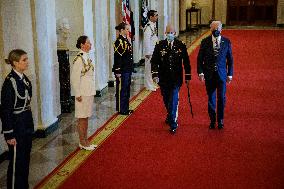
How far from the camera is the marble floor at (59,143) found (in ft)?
20.2

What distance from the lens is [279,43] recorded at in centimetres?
1892

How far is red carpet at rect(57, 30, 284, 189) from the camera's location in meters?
5.71

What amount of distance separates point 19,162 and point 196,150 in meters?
2.75

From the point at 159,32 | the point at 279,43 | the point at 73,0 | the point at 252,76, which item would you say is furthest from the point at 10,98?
the point at 279,43

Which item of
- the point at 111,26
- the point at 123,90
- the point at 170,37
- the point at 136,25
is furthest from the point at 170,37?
the point at 136,25

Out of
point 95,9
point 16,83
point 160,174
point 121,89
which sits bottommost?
point 160,174

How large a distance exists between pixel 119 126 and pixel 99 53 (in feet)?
8.96

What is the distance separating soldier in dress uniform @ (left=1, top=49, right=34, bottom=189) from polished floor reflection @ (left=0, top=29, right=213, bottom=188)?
66cm

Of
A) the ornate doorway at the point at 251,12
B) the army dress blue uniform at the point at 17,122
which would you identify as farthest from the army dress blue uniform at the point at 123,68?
the ornate doorway at the point at 251,12

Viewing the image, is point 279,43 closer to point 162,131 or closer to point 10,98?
point 162,131

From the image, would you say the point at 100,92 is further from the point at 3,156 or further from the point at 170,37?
the point at 3,156

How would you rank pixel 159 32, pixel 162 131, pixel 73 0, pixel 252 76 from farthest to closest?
1. pixel 159 32
2. pixel 252 76
3. pixel 73 0
4. pixel 162 131

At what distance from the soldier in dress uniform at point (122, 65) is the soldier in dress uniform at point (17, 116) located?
3538 mm

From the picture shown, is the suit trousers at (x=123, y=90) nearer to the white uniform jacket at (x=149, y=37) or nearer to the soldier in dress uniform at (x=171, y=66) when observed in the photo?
the soldier in dress uniform at (x=171, y=66)
